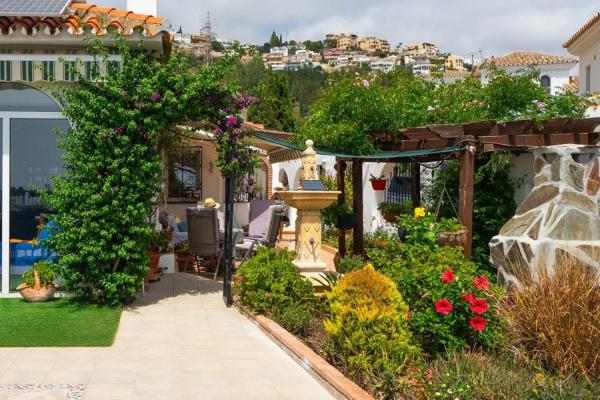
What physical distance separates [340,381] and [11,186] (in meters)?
6.83

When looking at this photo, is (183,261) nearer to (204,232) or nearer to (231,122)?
(204,232)

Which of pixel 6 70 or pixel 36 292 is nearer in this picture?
pixel 6 70

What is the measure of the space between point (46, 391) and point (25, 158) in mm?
5500

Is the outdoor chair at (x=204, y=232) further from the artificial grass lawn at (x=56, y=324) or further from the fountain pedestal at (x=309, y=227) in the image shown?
the artificial grass lawn at (x=56, y=324)

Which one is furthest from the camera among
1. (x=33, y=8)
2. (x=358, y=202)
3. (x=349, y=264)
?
(x=358, y=202)

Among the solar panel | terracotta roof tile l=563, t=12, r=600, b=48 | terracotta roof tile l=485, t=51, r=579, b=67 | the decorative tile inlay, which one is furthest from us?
terracotta roof tile l=485, t=51, r=579, b=67

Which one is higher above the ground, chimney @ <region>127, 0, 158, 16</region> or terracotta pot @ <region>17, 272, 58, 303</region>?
chimney @ <region>127, 0, 158, 16</region>

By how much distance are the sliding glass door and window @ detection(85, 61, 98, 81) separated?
2.62 ft

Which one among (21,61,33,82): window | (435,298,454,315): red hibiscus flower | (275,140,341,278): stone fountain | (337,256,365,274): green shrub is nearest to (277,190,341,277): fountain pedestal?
(275,140,341,278): stone fountain

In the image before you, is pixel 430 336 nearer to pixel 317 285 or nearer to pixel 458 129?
pixel 317 285

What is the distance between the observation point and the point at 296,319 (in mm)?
9273

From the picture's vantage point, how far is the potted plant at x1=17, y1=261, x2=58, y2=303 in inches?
428

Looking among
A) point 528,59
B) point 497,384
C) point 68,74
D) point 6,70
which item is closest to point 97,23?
point 68,74

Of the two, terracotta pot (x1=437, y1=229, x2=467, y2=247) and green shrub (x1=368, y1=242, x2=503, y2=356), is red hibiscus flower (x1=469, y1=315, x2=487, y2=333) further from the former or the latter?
terracotta pot (x1=437, y1=229, x2=467, y2=247)
